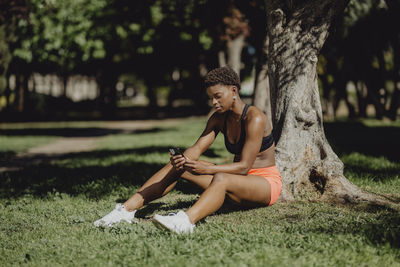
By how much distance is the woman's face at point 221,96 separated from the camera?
443cm

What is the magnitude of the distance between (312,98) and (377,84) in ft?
54.0

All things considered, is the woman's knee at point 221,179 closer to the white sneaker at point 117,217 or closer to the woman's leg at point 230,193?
the woman's leg at point 230,193

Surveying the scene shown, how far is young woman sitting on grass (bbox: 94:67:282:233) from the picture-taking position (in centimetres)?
403

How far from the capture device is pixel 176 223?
3.92 meters

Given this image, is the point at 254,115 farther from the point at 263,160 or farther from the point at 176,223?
the point at 176,223

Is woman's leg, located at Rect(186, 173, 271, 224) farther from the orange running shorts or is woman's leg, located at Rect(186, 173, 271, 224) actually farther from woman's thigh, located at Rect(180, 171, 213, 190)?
woman's thigh, located at Rect(180, 171, 213, 190)

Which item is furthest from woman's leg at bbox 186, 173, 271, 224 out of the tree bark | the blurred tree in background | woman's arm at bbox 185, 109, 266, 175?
the blurred tree in background

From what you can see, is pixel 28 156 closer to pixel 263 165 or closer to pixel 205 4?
pixel 205 4

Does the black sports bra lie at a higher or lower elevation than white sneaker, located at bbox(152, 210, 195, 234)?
higher

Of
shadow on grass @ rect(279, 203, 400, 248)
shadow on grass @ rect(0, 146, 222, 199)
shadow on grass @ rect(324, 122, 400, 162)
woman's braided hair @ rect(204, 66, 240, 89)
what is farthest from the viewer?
shadow on grass @ rect(324, 122, 400, 162)

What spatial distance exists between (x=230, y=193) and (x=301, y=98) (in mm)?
1948

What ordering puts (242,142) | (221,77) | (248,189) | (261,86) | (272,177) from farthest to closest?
(261,86) → (272,177) → (242,142) → (221,77) → (248,189)

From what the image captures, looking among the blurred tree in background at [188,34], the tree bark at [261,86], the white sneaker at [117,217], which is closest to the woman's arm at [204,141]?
the white sneaker at [117,217]

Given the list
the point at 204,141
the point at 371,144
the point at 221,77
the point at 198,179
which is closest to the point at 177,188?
the point at 204,141
